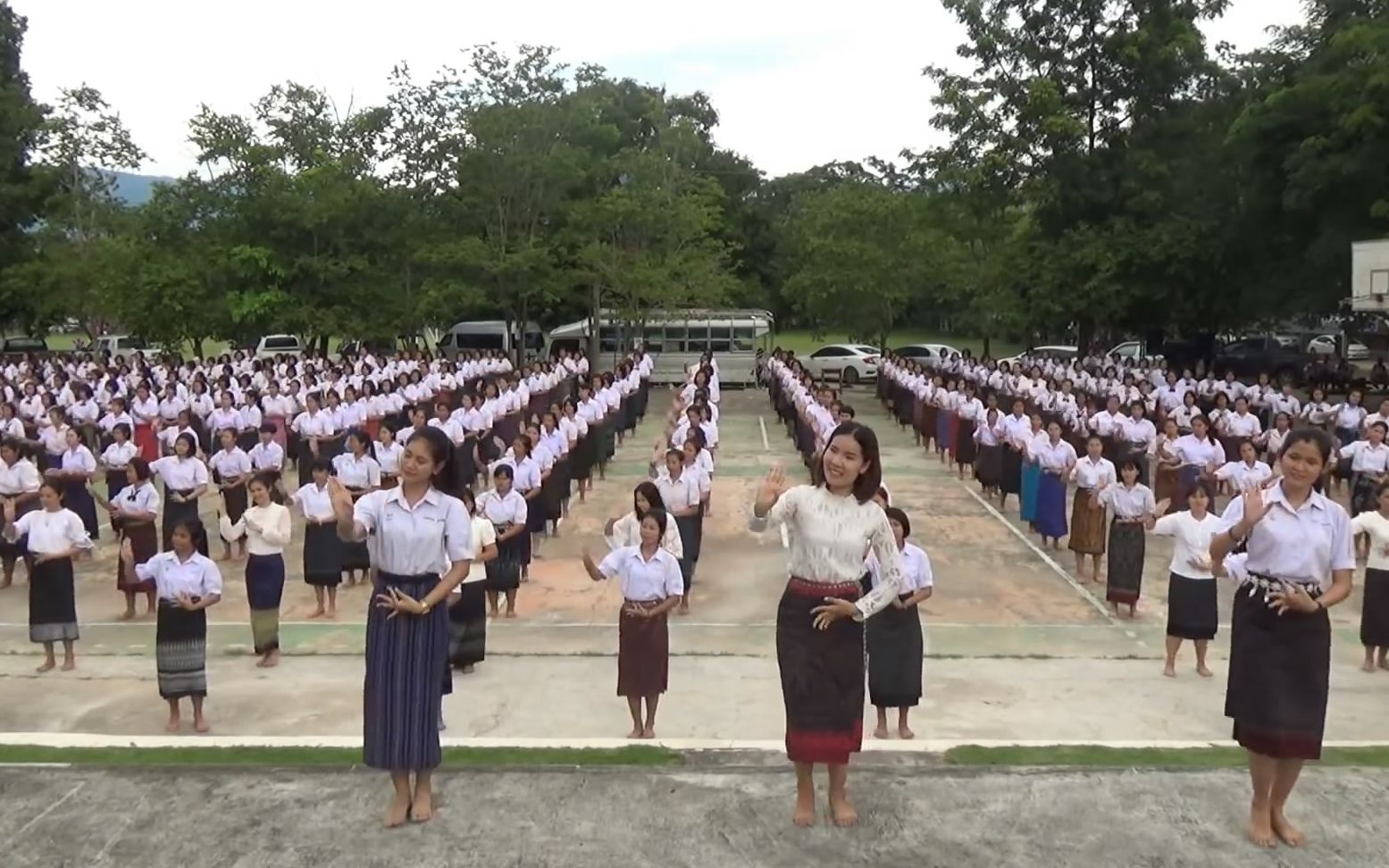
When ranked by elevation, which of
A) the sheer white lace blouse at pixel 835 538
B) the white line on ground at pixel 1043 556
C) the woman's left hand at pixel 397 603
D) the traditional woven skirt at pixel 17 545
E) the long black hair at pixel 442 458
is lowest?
the white line on ground at pixel 1043 556

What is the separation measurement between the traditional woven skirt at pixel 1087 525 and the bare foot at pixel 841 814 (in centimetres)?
599

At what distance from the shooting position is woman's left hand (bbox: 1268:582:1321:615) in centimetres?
375

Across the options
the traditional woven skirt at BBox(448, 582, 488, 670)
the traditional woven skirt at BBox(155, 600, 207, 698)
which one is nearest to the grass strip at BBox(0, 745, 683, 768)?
the traditional woven skirt at BBox(155, 600, 207, 698)

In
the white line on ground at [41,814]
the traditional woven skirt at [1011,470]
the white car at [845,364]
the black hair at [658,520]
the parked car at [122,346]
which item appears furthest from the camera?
the white car at [845,364]

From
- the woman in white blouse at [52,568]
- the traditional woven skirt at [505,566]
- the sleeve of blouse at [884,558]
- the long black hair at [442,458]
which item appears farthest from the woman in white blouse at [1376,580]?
the woman in white blouse at [52,568]

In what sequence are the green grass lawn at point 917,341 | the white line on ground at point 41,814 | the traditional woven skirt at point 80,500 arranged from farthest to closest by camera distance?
the green grass lawn at point 917,341 < the traditional woven skirt at point 80,500 < the white line on ground at point 41,814

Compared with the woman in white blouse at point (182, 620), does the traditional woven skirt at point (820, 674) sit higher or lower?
higher

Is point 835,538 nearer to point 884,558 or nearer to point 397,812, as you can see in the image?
point 884,558

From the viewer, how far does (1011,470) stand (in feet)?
40.5

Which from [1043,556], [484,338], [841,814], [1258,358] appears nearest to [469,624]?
[841,814]

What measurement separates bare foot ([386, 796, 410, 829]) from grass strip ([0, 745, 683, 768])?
0.57m

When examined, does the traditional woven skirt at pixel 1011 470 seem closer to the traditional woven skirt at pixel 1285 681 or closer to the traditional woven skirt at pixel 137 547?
the traditional woven skirt at pixel 137 547

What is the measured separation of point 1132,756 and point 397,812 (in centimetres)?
285

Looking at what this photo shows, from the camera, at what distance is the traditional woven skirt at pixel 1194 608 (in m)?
6.85
